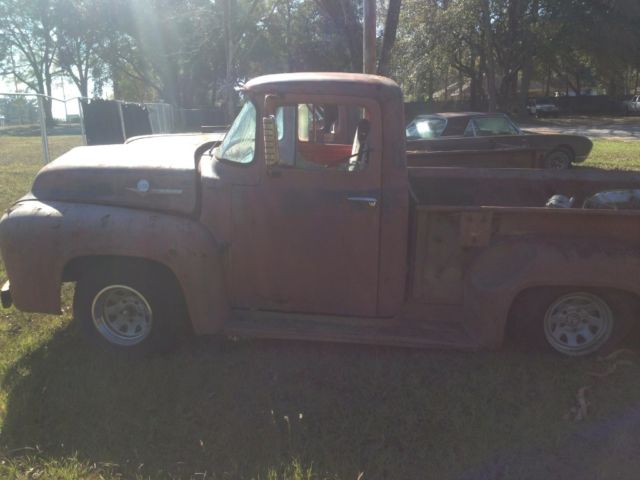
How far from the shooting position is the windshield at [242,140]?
3719 millimetres

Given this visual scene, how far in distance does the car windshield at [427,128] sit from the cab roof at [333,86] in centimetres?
854

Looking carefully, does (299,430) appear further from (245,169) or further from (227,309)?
(245,169)

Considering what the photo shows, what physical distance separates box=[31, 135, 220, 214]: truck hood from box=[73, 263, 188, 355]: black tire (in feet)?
1.56

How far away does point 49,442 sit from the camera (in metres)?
3.14

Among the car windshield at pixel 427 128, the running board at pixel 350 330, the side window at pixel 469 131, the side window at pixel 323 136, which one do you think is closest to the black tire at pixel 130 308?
the running board at pixel 350 330

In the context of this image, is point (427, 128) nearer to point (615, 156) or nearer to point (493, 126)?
point (493, 126)


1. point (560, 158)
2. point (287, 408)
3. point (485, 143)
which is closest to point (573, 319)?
point (287, 408)

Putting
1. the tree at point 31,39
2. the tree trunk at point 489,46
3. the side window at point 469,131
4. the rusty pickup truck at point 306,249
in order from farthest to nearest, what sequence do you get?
1. the tree at point 31,39
2. the tree trunk at point 489,46
3. the side window at point 469,131
4. the rusty pickup truck at point 306,249

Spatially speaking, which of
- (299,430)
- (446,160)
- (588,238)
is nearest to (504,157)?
(446,160)

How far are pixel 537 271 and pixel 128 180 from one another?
9.20ft

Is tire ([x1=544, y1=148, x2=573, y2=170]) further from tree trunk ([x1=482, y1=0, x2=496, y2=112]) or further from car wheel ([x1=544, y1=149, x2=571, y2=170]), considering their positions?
tree trunk ([x1=482, y1=0, x2=496, y2=112])

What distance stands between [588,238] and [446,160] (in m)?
5.28

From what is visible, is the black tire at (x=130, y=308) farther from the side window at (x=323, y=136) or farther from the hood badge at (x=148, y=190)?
the side window at (x=323, y=136)

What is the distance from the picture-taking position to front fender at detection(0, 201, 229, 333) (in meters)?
3.63
